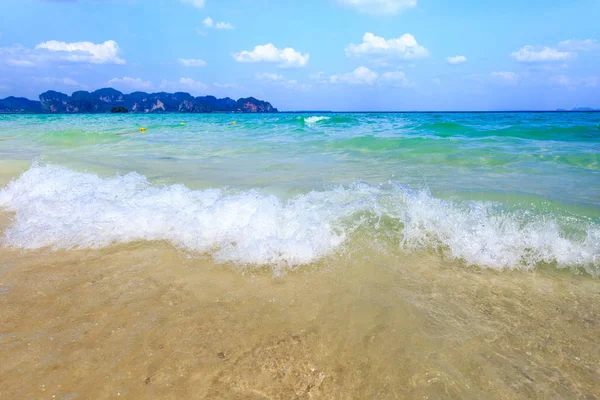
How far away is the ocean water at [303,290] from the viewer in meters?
1.94

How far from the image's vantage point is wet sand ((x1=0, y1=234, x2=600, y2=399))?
187 cm

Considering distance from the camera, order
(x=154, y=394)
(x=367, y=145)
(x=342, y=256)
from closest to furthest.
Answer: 1. (x=154, y=394)
2. (x=342, y=256)
3. (x=367, y=145)

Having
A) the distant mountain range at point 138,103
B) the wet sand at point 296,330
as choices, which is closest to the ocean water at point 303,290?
the wet sand at point 296,330

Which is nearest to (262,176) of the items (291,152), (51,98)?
(291,152)

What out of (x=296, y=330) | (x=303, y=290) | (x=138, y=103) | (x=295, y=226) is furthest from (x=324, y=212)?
(x=138, y=103)

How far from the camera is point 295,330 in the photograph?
7.57 ft

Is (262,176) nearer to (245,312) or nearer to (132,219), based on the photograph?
(132,219)

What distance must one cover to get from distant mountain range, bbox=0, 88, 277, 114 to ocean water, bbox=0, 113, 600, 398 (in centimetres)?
14313

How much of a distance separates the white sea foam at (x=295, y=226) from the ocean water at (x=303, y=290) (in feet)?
0.07

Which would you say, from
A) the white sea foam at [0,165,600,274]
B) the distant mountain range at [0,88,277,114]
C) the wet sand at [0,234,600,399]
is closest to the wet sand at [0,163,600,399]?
the wet sand at [0,234,600,399]

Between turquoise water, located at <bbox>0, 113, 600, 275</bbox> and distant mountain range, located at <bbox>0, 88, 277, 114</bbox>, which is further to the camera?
distant mountain range, located at <bbox>0, 88, 277, 114</bbox>

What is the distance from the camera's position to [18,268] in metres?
3.16

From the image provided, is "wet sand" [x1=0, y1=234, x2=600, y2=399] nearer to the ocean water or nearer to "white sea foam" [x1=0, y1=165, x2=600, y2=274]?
the ocean water

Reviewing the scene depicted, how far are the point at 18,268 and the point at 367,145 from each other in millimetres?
10888
